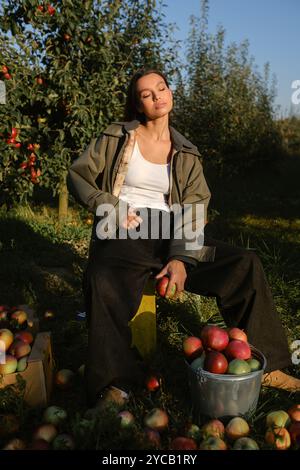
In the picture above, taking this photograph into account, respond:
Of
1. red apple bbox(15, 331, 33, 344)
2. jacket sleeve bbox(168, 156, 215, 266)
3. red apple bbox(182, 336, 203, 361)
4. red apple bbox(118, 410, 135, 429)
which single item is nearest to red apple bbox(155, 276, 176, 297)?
jacket sleeve bbox(168, 156, 215, 266)

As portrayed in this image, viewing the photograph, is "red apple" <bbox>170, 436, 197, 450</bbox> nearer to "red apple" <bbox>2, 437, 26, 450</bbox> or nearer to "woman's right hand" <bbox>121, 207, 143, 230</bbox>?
"red apple" <bbox>2, 437, 26, 450</bbox>

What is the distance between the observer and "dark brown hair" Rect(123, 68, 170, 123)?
9.11 ft

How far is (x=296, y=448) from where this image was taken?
6.39 feet

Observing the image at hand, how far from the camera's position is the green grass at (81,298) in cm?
219

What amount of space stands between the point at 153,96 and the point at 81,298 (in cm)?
174

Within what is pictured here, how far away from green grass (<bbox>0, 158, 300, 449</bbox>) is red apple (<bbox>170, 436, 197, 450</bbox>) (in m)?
0.08

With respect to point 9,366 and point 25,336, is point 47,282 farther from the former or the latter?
point 9,366

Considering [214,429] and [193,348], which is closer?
[214,429]

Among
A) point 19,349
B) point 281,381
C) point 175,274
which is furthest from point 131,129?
point 281,381

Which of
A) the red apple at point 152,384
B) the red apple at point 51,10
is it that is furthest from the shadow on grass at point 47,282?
the red apple at point 51,10

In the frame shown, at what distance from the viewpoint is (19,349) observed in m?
2.41

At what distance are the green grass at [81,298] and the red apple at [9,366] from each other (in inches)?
3.5

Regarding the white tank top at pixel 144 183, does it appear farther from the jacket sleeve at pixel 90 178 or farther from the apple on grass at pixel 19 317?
the apple on grass at pixel 19 317
